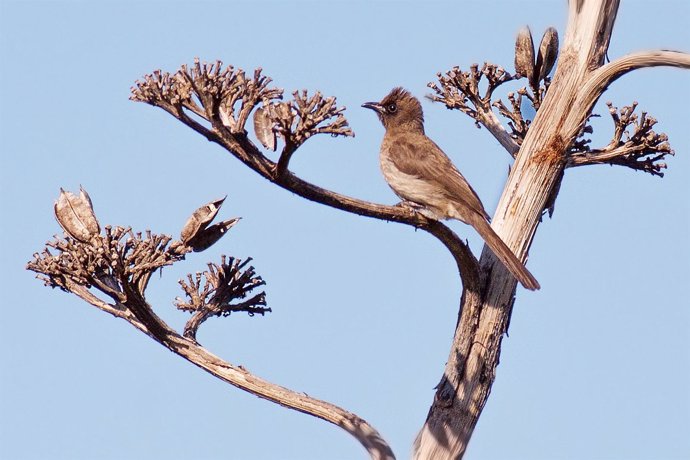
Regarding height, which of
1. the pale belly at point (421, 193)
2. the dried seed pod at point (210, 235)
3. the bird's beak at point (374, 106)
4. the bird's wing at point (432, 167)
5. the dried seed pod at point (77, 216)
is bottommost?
the dried seed pod at point (77, 216)

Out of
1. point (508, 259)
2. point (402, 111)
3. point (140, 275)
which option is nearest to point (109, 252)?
point (140, 275)

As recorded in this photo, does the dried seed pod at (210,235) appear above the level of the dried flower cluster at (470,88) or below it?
below

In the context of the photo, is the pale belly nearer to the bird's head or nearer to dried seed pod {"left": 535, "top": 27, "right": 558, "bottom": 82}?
the bird's head

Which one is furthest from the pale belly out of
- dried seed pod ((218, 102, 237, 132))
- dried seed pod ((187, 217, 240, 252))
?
dried seed pod ((218, 102, 237, 132))

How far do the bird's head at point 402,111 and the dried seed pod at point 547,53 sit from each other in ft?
6.73

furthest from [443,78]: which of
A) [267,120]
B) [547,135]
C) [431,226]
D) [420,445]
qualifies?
[420,445]

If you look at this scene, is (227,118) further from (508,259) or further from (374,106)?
(374,106)

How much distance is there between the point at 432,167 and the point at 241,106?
2944mm

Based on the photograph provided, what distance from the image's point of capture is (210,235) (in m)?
6.29

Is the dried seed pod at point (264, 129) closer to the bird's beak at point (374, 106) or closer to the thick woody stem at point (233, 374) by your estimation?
the thick woody stem at point (233, 374)

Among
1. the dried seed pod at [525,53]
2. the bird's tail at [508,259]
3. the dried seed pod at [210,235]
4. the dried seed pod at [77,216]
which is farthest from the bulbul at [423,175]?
the dried seed pod at [77,216]

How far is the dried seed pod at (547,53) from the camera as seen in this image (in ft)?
24.3

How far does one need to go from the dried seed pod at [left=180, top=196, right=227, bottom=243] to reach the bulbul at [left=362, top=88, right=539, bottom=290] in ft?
5.37

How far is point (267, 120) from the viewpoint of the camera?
5922 mm
